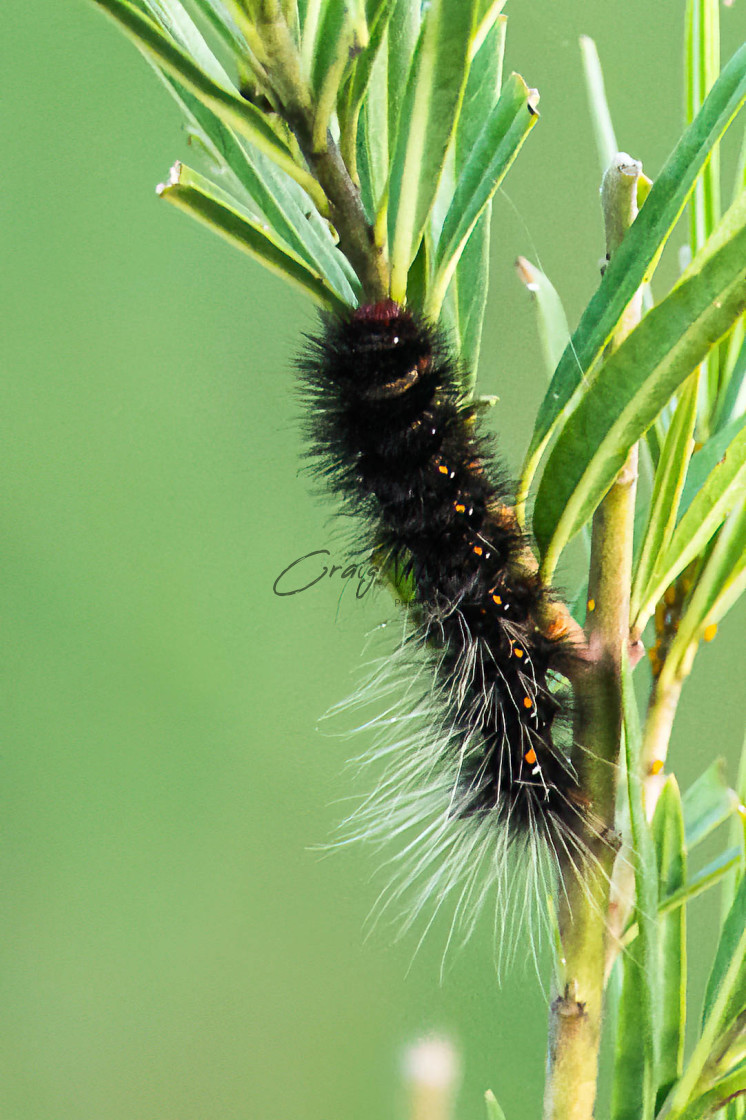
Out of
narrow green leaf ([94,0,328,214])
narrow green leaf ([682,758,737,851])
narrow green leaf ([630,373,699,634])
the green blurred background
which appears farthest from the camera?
the green blurred background

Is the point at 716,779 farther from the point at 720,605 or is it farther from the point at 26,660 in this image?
the point at 26,660

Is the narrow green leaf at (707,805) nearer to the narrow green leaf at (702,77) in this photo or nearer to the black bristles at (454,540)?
the black bristles at (454,540)

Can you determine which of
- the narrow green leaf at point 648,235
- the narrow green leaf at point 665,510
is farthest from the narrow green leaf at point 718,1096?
the narrow green leaf at point 648,235

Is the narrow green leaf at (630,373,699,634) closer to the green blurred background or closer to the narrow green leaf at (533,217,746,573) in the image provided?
the narrow green leaf at (533,217,746,573)

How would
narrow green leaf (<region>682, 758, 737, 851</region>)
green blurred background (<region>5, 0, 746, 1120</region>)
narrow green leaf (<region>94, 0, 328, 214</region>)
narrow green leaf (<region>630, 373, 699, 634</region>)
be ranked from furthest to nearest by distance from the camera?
green blurred background (<region>5, 0, 746, 1120</region>), narrow green leaf (<region>682, 758, 737, 851</region>), narrow green leaf (<region>630, 373, 699, 634</region>), narrow green leaf (<region>94, 0, 328, 214</region>)

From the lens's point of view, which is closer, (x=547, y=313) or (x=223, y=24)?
(x=223, y=24)

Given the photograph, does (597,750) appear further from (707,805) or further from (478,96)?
(478,96)

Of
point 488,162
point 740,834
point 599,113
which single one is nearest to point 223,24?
point 488,162

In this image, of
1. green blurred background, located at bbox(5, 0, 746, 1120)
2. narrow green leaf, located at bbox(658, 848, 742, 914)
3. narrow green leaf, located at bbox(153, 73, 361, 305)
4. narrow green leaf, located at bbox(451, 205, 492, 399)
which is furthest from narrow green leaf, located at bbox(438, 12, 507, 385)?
green blurred background, located at bbox(5, 0, 746, 1120)
